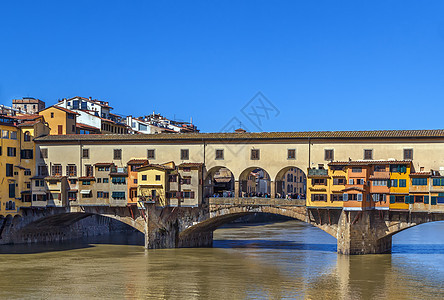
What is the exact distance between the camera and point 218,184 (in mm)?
92250

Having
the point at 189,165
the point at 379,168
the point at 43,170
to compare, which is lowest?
the point at 43,170

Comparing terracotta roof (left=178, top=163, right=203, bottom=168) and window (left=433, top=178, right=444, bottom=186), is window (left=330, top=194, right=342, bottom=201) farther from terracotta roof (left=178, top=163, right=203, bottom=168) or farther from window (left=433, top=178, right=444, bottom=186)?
terracotta roof (left=178, top=163, right=203, bottom=168)

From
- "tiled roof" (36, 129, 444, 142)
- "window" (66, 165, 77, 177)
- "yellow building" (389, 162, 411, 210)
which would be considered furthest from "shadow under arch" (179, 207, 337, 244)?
"window" (66, 165, 77, 177)

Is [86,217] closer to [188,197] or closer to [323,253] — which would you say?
[188,197]

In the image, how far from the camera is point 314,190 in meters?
59.1

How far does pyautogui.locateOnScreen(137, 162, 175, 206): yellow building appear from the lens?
2478 inches

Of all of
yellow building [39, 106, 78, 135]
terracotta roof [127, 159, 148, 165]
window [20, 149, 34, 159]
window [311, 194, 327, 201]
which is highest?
yellow building [39, 106, 78, 135]

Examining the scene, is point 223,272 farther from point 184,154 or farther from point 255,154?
point 184,154

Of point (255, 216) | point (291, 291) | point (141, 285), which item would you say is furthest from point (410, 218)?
point (255, 216)

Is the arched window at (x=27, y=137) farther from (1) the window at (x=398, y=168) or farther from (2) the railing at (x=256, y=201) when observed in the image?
(1) the window at (x=398, y=168)

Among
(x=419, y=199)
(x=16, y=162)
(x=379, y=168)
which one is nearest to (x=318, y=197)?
(x=379, y=168)

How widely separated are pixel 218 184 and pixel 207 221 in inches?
1114

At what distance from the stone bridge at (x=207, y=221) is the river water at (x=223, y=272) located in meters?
1.87

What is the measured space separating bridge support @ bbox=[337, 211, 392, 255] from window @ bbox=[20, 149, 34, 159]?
1309 inches
